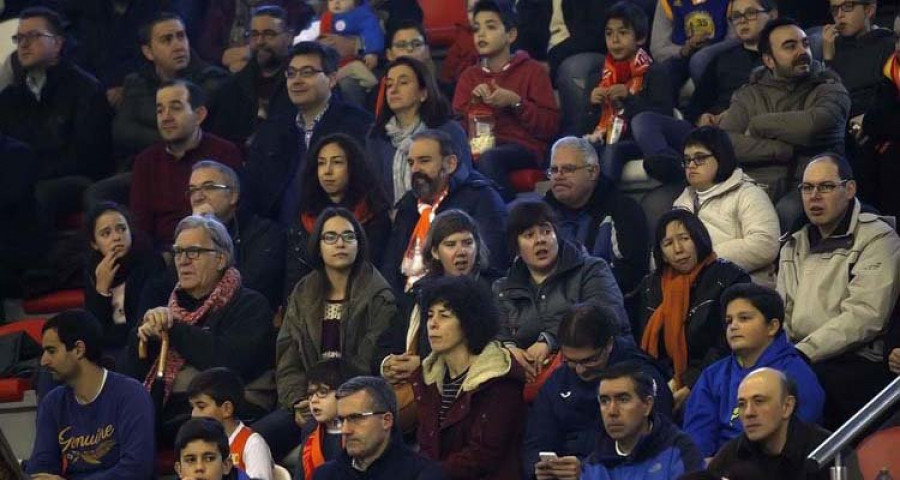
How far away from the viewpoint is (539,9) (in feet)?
42.4

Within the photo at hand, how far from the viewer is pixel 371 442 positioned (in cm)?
877

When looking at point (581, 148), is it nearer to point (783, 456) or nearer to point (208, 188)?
point (208, 188)

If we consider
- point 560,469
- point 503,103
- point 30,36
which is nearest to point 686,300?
point 560,469

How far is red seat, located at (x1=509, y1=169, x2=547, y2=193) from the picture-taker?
11.5 m

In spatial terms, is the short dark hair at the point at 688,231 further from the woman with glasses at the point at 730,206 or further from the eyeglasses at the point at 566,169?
the eyeglasses at the point at 566,169

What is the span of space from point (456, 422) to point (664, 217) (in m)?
1.29

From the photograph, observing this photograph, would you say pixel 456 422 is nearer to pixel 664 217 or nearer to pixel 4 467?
pixel 664 217

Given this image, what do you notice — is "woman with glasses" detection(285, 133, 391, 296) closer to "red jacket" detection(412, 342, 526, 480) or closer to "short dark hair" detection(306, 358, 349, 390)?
"short dark hair" detection(306, 358, 349, 390)

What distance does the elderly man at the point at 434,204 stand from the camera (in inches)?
414

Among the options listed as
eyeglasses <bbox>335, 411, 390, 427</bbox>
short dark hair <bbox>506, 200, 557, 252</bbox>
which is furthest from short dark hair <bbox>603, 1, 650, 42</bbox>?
eyeglasses <bbox>335, 411, 390, 427</bbox>

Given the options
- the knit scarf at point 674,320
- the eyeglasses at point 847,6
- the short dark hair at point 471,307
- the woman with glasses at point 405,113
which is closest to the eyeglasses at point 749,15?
the eyeglasses at point 847,6

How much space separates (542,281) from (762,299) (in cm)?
124

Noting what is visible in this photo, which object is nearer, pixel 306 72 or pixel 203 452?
pixel 203 452

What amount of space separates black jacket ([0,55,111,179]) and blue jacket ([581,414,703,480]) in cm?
497
